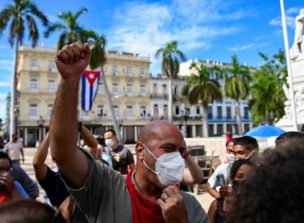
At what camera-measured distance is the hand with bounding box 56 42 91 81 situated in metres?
1.63

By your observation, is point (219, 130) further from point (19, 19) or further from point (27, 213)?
point (27, 213)

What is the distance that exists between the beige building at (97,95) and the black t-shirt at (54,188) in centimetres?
4159

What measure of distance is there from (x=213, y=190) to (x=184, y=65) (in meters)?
61.1

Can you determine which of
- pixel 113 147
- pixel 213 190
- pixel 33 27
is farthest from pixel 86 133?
pixel 33 27

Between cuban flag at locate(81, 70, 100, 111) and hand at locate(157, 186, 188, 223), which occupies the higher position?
cuban flag at locate(81, 70, 100, 111)

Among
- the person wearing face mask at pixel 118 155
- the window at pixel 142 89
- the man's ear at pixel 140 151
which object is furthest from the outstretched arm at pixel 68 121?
the window at pixel 142 89

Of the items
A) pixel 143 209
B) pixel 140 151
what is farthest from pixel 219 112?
pixel 143 209

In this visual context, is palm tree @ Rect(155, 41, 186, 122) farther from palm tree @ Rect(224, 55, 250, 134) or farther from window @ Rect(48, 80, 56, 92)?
window @ Rect(48, 80, 56, 92)

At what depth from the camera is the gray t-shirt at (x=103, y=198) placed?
1685 mm

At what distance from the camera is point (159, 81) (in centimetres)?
5778

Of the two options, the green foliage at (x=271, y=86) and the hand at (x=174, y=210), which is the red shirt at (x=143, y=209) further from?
the green foliage at (x=271, y=86)

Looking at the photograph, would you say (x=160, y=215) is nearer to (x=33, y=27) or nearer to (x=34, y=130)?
(x=33, y=27)

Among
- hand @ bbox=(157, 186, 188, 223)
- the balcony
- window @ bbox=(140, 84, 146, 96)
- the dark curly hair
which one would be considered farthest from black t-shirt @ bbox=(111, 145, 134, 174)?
the balcony

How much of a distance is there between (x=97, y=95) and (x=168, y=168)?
50.4 metres
